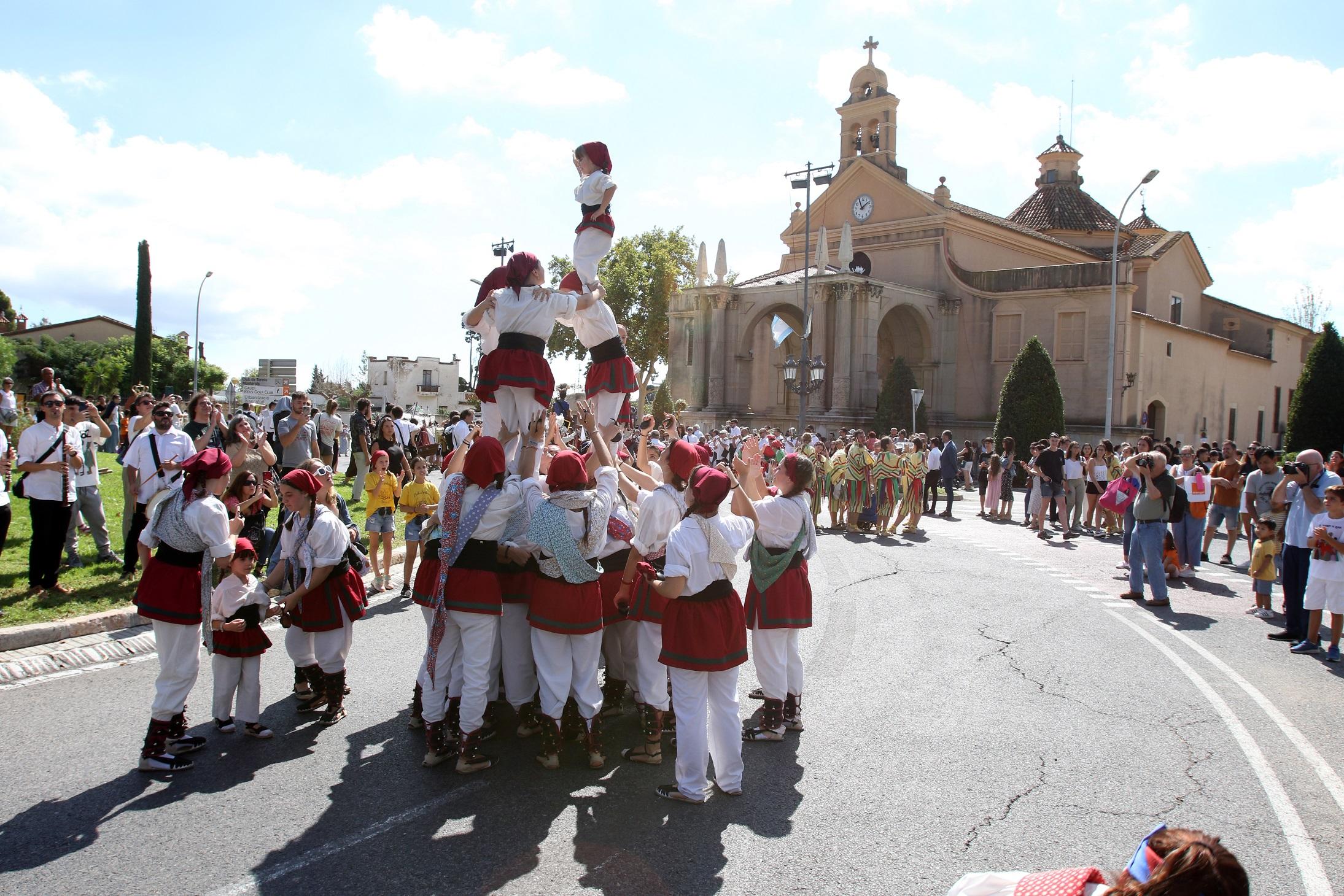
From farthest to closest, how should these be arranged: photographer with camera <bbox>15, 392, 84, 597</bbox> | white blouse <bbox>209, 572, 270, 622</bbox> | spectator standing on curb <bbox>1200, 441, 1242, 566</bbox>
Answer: spectator standing on curb <bbox>1200, 441, 1242, 566</bbox>, photographer with camera <bbox>15, 392, 84, 597</bbox>, white blouse <bbox>209, 572, 270, 622</bbox>

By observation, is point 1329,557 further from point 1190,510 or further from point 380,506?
point 380,506

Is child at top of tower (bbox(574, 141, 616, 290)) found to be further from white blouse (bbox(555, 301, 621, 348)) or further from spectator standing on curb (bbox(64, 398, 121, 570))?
spectator standing on curb (bbox(64, 398, 121, 570))

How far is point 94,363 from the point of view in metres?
56.4

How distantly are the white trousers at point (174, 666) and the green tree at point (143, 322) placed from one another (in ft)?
145

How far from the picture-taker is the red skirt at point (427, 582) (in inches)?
224

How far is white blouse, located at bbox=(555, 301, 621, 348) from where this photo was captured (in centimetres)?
707

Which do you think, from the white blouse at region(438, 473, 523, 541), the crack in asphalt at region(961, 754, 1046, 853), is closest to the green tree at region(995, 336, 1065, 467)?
the crack in asphalt at region(961, 754, 1046, 853)

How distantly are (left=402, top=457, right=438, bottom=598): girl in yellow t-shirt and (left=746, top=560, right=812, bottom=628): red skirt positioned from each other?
5.01 m

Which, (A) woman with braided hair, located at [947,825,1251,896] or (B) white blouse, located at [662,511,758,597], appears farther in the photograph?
(B) white blouse, located at [662,511,758,597]

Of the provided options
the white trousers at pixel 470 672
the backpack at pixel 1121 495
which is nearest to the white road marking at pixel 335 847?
the white trousers at pixel 470 672

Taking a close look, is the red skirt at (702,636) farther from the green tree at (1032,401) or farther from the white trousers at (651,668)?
the green tree at (1032,401)

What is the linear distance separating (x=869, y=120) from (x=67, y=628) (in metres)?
45.1

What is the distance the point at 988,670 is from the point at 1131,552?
5087mm

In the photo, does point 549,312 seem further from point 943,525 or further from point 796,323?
point 796,323
